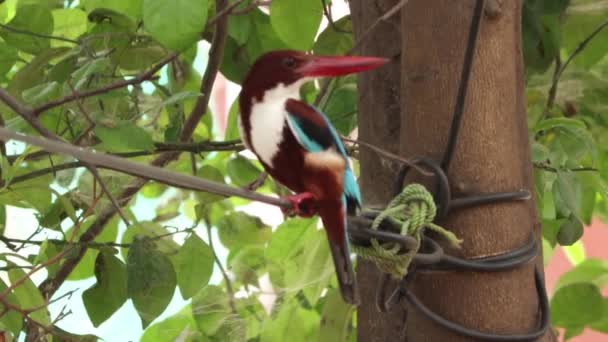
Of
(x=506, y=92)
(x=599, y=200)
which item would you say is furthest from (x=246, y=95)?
(x=599, y=200)

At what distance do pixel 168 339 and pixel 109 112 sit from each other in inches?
15.9

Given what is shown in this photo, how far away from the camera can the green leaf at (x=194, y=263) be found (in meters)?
1.02

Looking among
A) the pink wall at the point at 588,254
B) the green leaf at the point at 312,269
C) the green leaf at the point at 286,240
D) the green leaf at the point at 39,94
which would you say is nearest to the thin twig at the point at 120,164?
the green leaf at the point at 39,94

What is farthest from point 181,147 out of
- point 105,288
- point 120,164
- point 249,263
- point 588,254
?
point 588,254

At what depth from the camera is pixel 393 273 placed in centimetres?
73

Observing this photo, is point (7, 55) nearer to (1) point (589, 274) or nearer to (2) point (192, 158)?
(2) point (192, 158)

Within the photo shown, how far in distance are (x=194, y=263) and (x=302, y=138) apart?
395mm

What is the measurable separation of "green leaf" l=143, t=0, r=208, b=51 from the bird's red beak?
20cm

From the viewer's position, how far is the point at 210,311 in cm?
115

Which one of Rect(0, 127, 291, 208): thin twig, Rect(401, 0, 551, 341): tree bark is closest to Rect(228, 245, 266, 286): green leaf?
Rect(401, 0, 551, 341): tree bark

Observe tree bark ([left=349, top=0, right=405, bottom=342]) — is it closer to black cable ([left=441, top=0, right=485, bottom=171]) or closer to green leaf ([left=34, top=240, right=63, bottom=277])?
black cable ([left=441, top=0, right=485, bottom=171])

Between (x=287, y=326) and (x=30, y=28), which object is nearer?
(x=30, y=28)

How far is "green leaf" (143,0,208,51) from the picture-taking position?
0.85 m

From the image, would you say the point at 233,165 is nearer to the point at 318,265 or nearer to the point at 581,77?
the point at 318,265
